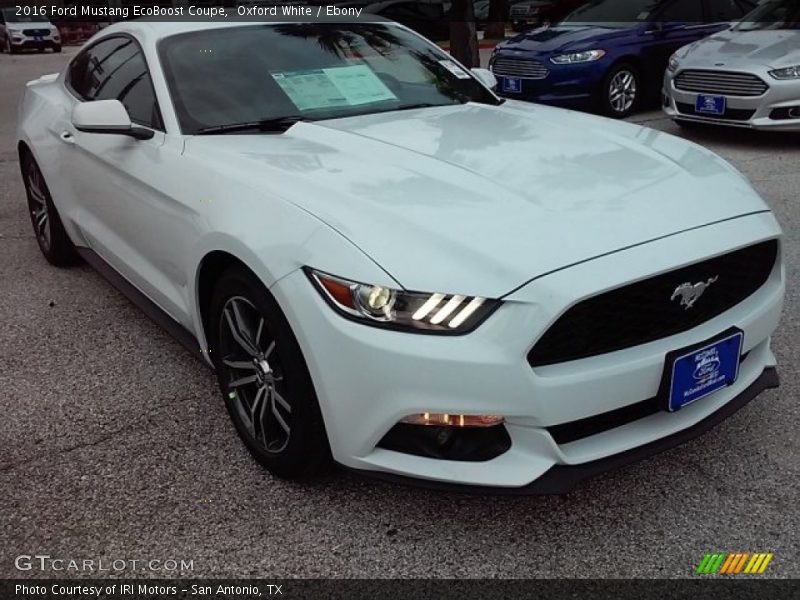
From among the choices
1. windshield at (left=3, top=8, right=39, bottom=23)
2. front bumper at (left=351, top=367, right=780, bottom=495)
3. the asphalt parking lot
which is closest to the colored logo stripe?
the asphalt parking lot

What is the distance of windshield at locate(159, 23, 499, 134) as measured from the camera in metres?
3.29

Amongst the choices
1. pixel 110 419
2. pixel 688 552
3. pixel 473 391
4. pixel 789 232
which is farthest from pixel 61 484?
pixel 789 232

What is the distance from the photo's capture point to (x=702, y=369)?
2330 mm

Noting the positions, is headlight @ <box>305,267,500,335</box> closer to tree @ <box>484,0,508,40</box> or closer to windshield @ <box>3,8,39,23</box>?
tree @ <box>484,0,508,40</box>

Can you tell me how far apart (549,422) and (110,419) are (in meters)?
1.83

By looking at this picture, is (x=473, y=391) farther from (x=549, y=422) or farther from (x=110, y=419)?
(x=110, y=419)

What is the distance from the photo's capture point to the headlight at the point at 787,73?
273 inches

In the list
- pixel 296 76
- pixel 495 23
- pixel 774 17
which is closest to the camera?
pixel 296 76

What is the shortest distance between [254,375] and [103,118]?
125 cm

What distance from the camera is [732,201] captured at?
2590mm

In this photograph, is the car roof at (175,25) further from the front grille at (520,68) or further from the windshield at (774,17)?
the windshield at (774,17)

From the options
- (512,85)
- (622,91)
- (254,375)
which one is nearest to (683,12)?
(622,91)

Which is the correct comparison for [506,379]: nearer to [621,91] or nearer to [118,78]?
[118,78]

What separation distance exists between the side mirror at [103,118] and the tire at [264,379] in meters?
0.88
